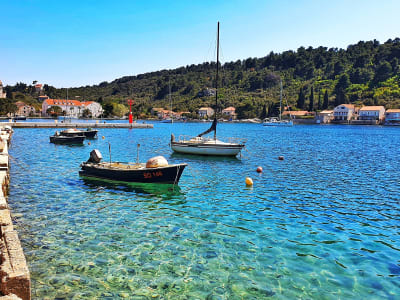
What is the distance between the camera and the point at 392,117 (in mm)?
161875

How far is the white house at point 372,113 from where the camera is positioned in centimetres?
16419

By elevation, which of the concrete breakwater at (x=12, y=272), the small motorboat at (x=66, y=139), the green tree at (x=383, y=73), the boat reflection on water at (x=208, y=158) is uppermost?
the green tree at (x=383, y=73)

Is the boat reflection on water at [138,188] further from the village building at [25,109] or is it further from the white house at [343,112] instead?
the village building at [25,109]

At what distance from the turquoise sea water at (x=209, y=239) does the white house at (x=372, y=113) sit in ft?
544

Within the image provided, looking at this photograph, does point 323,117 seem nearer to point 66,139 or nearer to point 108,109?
point 108,109

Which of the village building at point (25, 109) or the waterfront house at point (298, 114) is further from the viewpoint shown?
the village building at point (25, 109)

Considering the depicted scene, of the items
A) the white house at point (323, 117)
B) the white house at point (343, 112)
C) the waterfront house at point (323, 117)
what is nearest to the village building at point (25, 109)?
the waterfront house at point (323, 117)

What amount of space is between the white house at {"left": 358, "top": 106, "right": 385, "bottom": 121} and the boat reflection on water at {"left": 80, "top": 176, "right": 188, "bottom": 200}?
174518 mm

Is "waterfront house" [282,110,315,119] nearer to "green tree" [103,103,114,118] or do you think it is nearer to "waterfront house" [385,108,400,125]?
"waterfront house" [385,108,400,125]

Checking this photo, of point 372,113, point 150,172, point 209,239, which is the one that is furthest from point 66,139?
point 372,113

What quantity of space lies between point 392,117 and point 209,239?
182 metres

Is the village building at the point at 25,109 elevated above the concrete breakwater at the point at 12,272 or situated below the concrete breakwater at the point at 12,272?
above

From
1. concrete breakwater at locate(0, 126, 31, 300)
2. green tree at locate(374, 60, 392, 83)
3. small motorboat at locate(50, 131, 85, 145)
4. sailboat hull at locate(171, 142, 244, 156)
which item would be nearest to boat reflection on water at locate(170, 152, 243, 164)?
sailboat hull at locate(171, 142, 244, 156)

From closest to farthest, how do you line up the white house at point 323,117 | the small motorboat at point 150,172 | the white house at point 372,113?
1. the small motorboat at point 150,172
2. the white house at point 372,113
3. the white house at point 323,117
